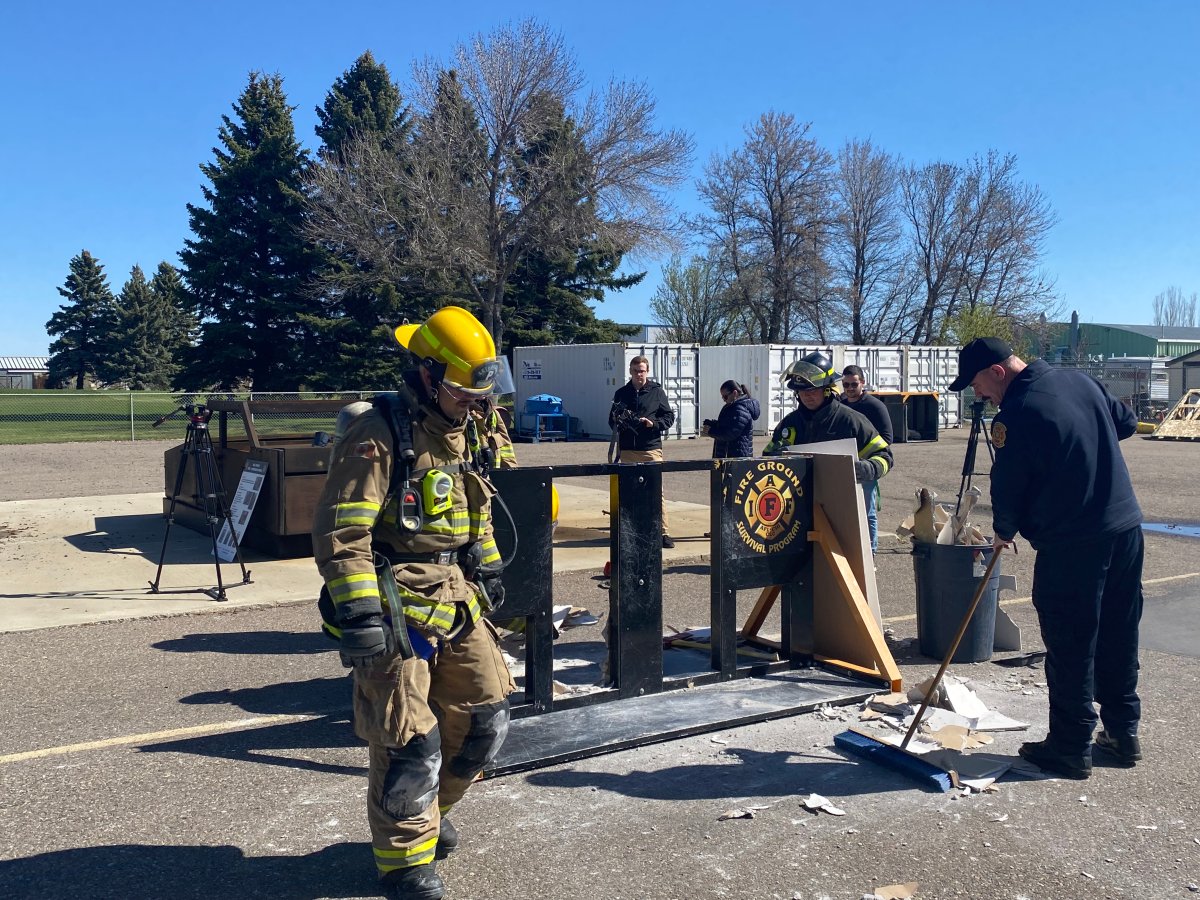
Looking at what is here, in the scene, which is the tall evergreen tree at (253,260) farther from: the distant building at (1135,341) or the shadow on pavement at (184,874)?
the distant building at (1135,341)

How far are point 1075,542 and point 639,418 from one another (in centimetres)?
606

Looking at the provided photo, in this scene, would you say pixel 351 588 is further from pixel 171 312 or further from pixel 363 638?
pixel 171 312

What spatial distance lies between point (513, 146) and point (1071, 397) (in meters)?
32.9

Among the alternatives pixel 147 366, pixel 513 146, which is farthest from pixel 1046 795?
pixel 147 366

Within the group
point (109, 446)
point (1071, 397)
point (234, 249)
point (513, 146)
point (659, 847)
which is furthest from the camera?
point (234, 249)

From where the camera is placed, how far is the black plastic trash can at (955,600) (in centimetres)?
633

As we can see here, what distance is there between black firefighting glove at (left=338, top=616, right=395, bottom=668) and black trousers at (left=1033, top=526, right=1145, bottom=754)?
2964mm

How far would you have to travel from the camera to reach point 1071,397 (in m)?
4.58

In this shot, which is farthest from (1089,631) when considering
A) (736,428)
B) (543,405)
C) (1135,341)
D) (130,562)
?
(1135,341)

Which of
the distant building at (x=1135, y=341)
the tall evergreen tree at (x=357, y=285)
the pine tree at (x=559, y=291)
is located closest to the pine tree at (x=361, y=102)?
the tall evergreen tree at (x=357, y=285)

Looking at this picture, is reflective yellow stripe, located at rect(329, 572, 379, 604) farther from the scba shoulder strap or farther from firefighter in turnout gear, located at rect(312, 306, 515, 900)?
the scba shoulder strap

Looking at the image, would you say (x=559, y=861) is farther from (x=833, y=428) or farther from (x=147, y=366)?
(x=147, y=366)

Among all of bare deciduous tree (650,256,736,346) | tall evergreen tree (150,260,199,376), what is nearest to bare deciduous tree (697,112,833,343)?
bare deciduous tree (650,256,736,346)

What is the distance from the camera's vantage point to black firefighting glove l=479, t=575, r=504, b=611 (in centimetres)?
377
